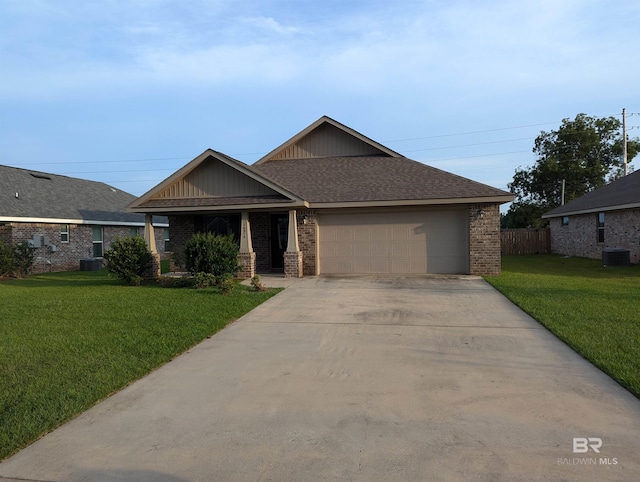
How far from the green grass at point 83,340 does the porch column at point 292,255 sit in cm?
285

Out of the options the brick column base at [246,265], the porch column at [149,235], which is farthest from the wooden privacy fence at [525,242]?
the porch column at [149,235]

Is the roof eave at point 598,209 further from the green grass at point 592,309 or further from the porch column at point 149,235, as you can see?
the porch column at point 149,235

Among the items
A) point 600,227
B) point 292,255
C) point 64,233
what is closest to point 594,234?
point 600,227

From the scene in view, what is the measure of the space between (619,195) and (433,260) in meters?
10.8

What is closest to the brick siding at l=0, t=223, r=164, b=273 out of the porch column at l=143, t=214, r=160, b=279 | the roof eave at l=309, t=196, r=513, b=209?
the porch column at l=143, t=214, r=160, b=279

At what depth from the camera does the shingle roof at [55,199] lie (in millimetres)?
19391

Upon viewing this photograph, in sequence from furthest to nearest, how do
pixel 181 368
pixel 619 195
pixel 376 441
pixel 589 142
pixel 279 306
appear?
pixel 589 142, pixel 619 195, pixel 279 306, pixel 181 368, pixel 376 441

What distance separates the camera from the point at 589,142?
3712 centimetres

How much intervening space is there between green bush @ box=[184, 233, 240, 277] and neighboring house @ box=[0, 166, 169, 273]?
997 centimetres

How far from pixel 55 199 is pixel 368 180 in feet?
52.3

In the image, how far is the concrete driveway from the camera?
10.8 ft

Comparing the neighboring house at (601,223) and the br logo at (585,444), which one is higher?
the neighboring house at (601,223)

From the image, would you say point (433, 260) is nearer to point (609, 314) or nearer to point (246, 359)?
point (609, 314)

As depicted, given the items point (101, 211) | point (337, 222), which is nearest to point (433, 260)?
point (337, 222)
